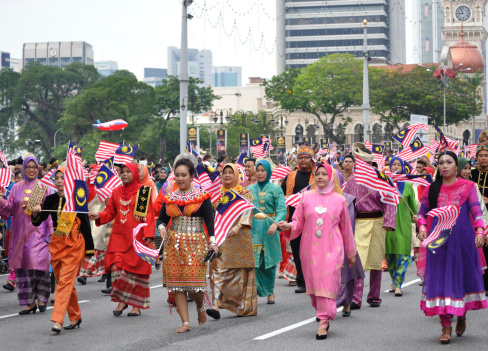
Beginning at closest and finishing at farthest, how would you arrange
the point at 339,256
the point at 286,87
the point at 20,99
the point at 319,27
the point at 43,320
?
1. the point at 339,256
2. the point at 43,320
3. the point at 286,87
4. the point at 20,99
5. the point at 319,27

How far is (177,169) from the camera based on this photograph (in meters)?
9.07

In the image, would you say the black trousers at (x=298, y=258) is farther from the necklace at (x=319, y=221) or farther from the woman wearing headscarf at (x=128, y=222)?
the necklace at (x=319, y=221)

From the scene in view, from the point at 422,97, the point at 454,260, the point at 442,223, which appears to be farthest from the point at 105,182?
the point at 422,97

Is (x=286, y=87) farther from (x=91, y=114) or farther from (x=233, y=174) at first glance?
(x=233, y=174)

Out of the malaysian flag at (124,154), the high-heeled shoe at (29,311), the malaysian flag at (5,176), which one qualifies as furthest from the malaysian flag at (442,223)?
the malaysian flag at (5,176)

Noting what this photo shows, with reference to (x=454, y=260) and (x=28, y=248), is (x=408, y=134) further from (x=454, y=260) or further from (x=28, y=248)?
(x=454, y=260)

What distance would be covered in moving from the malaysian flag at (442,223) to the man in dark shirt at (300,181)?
162 inches

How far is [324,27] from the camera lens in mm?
157875

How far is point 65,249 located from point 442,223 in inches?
149

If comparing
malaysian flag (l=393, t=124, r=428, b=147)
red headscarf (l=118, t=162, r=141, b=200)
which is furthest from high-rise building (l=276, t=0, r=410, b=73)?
red headscarf (l=118, t=162, r=141, b=200)

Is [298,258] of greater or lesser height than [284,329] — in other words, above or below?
above

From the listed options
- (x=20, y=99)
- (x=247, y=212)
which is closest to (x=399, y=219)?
(x=247, y=212)

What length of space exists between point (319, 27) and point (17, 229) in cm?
15007

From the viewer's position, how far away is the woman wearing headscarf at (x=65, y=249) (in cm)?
925
